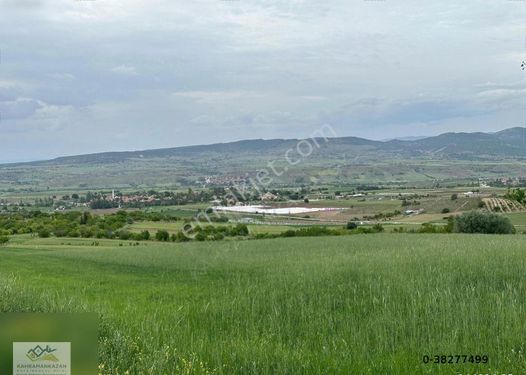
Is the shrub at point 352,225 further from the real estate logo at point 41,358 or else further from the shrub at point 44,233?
the real estate logo at point 41,358

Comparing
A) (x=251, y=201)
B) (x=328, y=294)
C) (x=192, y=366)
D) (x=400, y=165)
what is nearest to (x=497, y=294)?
(x=328, y=294)

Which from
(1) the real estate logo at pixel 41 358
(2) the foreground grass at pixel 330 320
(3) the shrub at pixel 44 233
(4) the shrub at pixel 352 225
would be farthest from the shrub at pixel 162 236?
(1) the real estate logo at pixel 41 358

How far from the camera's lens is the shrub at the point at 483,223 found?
55094 mm

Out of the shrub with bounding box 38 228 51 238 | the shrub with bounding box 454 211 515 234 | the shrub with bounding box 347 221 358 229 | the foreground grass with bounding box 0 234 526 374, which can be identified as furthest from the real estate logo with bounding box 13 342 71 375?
the shrub with bounding box 347 221 358 229

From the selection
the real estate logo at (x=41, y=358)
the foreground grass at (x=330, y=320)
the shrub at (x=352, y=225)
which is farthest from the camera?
the shrub at (x=352, y=225)

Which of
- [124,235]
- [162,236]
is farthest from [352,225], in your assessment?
[124,235]

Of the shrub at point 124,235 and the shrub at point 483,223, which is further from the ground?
the shrub at point 483,223

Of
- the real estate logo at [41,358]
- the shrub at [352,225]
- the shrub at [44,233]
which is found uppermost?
the real estate logo at [41,358]

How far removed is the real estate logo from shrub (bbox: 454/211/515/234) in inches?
2207

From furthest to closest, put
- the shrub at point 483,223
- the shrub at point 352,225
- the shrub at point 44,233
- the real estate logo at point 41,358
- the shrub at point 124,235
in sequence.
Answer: the shrub at point 352,225
the shrub at point 44,233
the shrub at point 124,235
the shrub at point 483,223
the real estate logo at point 41,358

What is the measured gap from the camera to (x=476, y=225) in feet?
184

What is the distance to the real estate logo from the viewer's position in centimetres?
437

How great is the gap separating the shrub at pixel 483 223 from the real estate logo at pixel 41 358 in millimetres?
56046

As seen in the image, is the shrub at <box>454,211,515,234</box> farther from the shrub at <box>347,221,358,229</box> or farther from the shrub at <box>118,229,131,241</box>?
the shrub at <box>118,229,131,241</box>
